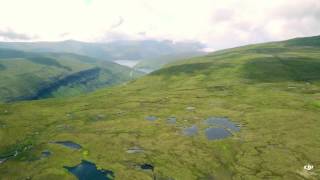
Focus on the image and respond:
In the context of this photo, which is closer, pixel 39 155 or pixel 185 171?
pixel 185 171

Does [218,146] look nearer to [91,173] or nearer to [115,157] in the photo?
[115,157]

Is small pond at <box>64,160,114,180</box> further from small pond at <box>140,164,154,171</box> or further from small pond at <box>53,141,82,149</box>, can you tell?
small pond at <box>53,141,82,149</box>

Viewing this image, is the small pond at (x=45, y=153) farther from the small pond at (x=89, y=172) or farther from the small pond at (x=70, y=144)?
the small pond at (x=89, y=172)

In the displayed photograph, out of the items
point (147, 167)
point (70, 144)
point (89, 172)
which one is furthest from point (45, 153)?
point (147, 167)

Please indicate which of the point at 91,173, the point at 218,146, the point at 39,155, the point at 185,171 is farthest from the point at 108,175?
the point at 218,146

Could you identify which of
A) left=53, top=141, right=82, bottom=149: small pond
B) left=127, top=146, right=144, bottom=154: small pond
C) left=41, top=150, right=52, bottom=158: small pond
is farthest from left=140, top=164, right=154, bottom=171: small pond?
left=41, top=150, right=52, bottom=158: small pond

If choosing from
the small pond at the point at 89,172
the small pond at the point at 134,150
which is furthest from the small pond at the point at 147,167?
the small pond at the point at 134,150

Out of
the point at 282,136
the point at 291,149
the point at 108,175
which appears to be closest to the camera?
the point at 108,175

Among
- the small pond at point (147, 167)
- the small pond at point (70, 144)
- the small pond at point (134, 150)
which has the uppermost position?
the small pond at point (70, 144)
